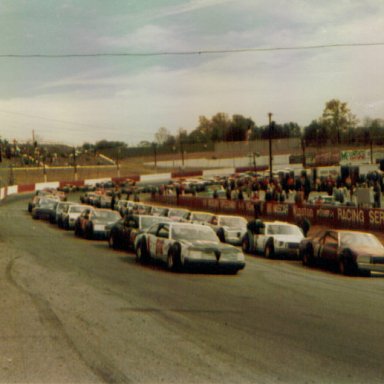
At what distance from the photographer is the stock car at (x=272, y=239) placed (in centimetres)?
2323

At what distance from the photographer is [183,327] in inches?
380

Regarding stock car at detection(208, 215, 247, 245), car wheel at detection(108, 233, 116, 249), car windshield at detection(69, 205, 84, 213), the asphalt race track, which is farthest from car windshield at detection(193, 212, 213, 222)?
the asphalt race track

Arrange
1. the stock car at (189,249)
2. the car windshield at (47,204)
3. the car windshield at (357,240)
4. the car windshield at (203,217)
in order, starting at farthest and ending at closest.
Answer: the car windshield at (47,204) < the car windshield at (203,217) < the car windshield at (357,240) < the stock car at (189,249)

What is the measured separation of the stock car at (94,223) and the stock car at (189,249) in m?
7.77

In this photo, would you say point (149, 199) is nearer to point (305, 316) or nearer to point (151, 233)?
point (151, 233)

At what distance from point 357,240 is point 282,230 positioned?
513cm

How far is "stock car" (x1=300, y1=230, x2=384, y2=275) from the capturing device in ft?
60.8

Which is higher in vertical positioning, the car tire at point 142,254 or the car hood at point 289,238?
the car tire at point 142,254

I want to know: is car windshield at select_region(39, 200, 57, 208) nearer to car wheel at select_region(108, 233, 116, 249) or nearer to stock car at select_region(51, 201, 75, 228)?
stock car at select_region(51, 201, 75, 228)

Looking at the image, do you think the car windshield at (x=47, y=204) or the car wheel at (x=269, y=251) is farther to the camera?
the car windshield at (x=47, y=204)

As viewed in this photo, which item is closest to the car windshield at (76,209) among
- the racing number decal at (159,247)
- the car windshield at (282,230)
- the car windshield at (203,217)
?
the car windshield at (203,217)

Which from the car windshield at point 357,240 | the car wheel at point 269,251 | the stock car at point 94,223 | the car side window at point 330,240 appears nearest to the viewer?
the car windshield at point 357,240

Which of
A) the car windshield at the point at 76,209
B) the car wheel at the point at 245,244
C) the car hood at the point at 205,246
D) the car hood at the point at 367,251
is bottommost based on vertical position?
the car wheel at the point at 245,244

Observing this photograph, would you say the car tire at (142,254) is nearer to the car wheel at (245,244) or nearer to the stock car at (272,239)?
the stock car at (272,239)
